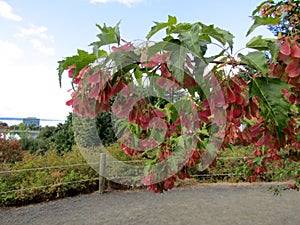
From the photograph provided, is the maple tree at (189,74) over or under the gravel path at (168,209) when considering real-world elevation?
over

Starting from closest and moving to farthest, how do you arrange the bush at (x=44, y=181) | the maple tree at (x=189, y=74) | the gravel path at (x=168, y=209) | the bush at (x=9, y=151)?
the maple tree at (x=189, y=74) < the gravel path at (x=168, y=209) < the bush at (x=44, y=181) < the bush at (x=9, y=151)

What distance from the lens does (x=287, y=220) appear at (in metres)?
3.83

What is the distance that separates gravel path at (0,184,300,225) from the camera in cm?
381

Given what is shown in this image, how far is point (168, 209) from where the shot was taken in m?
4.23

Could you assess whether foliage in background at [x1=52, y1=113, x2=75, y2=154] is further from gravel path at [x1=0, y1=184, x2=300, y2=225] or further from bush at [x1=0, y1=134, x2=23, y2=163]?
gravel path at [x1=0, y1=184, x2=300, y2=225]

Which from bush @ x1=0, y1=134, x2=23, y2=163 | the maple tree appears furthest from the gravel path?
the maple tree

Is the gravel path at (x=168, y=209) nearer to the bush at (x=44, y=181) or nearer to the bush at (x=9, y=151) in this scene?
the bush at (x=44, y=181)

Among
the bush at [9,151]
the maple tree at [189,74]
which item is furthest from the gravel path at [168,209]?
the maple tree at [189,74]

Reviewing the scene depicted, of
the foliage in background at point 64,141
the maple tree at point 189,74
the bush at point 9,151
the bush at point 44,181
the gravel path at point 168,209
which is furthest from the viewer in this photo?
the foliage in background at point 64,141

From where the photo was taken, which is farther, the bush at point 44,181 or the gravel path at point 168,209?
the bush at point 44,181

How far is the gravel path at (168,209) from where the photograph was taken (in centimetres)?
381

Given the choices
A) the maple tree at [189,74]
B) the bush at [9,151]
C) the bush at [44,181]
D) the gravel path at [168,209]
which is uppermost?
the maple tree at [189,74]

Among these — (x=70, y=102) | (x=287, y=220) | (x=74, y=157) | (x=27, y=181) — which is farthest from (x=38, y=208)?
(x=70, y=102)

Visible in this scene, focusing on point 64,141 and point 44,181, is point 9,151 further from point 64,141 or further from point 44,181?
Result: point 44,181
